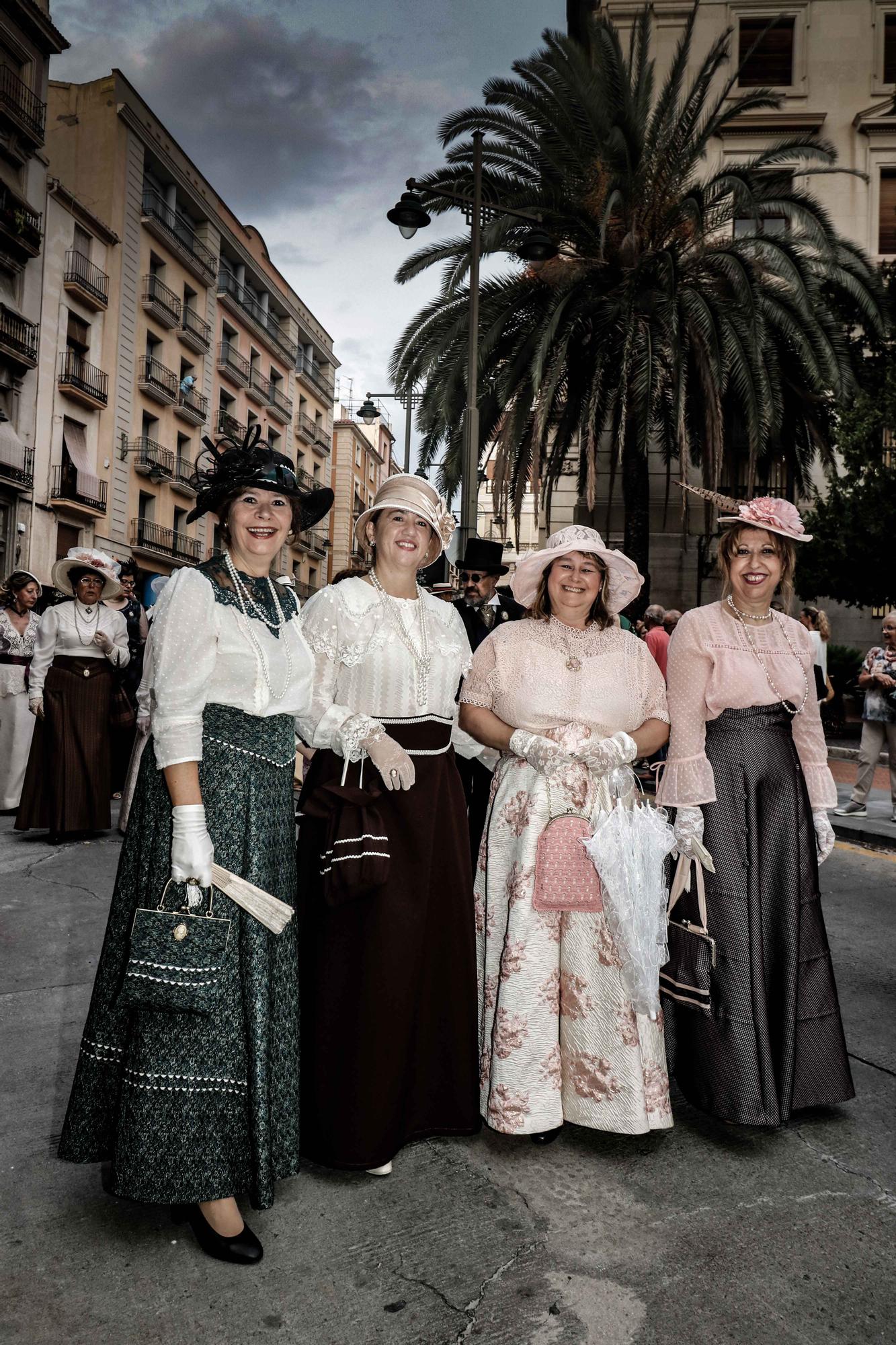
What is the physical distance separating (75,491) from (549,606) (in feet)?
83.7

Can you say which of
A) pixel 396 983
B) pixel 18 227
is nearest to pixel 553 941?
pixel 396 983

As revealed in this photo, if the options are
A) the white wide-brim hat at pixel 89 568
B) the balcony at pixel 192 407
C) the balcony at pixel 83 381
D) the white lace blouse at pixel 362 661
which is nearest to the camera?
the white lace blouse at pixel 362 661

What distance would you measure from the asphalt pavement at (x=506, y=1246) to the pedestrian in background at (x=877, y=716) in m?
6.33

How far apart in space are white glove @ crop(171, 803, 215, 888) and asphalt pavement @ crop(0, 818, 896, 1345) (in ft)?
3.17

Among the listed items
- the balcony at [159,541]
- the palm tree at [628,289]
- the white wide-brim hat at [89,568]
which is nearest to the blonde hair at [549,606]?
the white wide-brim hat at [89,568]

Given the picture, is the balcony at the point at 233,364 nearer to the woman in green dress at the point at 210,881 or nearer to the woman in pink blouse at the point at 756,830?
the woman in pink blouse at the point at 756,830

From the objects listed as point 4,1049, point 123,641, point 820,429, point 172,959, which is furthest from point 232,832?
point 820,429

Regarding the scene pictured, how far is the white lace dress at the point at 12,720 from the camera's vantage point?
8617 millimetres

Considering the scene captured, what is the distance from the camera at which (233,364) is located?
36.3 metres

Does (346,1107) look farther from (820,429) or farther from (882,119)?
(882,119)

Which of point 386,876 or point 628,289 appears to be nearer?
point 386,876

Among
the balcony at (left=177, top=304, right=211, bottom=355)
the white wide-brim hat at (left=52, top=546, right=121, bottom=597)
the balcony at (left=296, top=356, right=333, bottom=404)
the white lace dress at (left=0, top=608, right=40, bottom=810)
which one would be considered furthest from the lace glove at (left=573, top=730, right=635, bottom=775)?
the balcony at (left=296, top=356, right=333, bottom=404)

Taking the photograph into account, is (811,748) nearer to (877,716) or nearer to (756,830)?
(756,830)

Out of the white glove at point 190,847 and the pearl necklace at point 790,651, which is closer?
the white glove at point 190,847
